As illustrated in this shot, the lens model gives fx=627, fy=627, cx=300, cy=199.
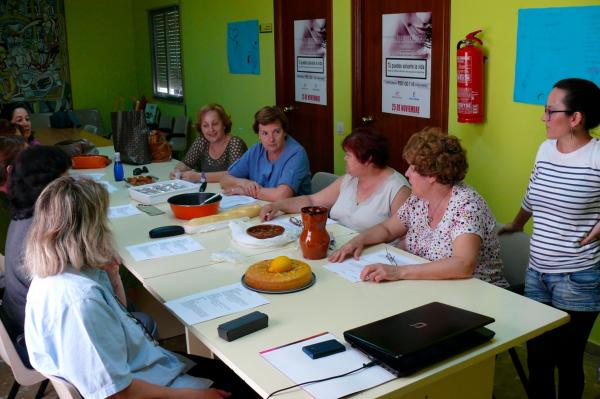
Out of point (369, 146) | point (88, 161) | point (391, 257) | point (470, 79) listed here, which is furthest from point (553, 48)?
point (88, 161)

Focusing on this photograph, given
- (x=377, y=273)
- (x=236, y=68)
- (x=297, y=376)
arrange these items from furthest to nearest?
1. (x=236, y=68)
2. (x=377, y=273)
3. (x=297, y=376)

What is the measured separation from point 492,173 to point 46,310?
8.29ft

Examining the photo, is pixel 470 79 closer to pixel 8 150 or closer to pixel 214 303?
pixel 214 303

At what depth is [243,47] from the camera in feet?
19.3

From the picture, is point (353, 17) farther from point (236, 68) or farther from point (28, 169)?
point (28, 169)

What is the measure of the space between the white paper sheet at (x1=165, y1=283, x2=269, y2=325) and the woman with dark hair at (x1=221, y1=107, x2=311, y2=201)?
1.31 meters

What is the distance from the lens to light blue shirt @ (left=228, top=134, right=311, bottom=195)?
3377 mm

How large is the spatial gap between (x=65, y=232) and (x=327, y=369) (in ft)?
2.39

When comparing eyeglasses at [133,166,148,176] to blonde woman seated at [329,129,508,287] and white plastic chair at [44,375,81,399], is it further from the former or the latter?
white plastic chair at [44,375,81,399]

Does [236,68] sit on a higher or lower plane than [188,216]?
higher

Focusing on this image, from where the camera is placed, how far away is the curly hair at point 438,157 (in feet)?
7.27

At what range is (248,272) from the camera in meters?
2.05

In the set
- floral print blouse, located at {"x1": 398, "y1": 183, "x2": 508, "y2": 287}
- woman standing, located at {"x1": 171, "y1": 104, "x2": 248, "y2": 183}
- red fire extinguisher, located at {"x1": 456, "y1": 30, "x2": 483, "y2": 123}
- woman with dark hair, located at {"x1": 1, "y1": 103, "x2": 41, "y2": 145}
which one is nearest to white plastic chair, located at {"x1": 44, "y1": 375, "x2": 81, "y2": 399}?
floral print blouse, located at {"x1": 398, "y1": 183, "x2": 508, "y2": 287}

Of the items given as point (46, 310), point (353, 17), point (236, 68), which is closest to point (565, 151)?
point (46, 310)
